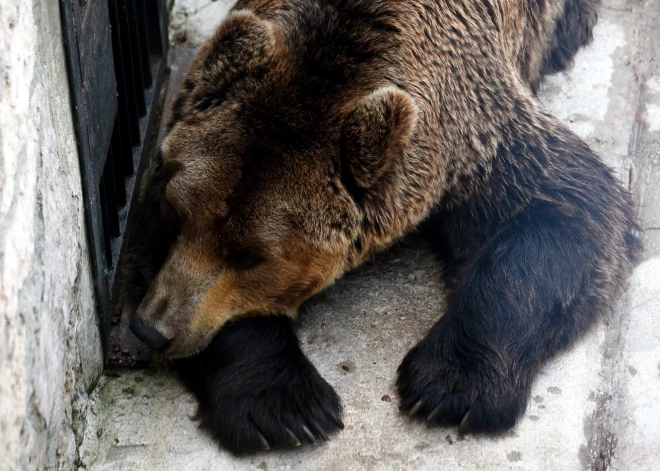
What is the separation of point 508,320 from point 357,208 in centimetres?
82

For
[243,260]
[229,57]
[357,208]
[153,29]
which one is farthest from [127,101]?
[357,208]

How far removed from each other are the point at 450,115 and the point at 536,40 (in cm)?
117

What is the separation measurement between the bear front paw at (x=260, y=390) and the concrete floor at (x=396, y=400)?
0.22ft

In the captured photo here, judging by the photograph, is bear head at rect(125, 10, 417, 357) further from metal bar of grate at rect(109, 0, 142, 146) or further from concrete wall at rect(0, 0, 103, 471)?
metal bar of grate at rect(109, 0, 142, 146)

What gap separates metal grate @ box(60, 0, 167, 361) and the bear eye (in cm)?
51

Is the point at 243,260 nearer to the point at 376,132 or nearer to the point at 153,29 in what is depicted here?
the point at 376,132

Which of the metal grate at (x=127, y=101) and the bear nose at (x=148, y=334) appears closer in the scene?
the bear nose at (x=148, y=334)

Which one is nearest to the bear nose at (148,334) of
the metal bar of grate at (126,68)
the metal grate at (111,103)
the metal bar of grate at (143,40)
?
the metal grate at (111,103)

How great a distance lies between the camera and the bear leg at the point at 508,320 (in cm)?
364

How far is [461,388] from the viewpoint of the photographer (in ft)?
12.1

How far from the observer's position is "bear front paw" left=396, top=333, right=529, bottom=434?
361 centimetres

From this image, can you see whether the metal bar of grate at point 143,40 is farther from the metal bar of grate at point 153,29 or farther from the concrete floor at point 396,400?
the concrete floor at point 396,400

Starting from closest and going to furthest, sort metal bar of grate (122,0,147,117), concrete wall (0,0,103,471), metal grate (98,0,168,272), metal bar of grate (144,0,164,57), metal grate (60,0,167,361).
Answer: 1. concrete wall (0,0,103,471)
2. metal grate (60,0,167,361)
3. metal grate (98,0,168,272)
4. metal bar of grate (122,0,147,117)
5. metal bar of grate (144,0,164,57)

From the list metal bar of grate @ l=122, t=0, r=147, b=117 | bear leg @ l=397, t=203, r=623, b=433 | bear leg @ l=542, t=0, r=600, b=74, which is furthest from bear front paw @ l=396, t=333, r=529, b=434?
bear leg @ l=542, t=0, r=600, b=74
